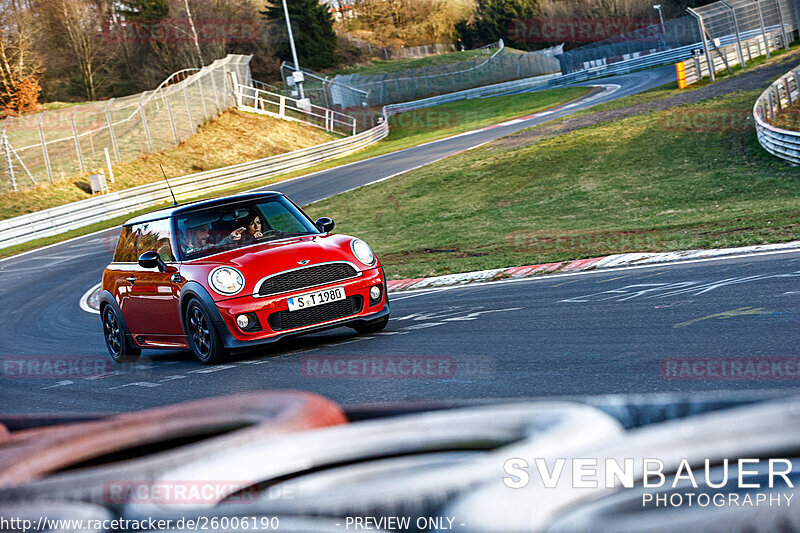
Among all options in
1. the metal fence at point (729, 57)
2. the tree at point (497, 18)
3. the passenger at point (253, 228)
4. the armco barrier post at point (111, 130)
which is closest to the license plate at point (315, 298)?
the passenger at point (253, 228)

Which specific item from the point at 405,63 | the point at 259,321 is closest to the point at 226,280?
the point at 259,321

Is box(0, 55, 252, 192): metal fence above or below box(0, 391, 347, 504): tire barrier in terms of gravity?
above

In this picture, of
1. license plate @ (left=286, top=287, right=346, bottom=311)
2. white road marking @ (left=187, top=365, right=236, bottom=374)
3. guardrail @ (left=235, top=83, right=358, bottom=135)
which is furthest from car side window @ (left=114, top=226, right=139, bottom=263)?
guardrail @ (left=235, top=83, right=358, bottom=135)

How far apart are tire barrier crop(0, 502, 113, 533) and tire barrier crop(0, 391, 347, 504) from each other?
36mm

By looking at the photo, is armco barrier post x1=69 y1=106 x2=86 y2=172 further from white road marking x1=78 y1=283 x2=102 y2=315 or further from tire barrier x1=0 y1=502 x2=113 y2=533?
tire barrier x1=0 y1=502 x2=113 y2=533

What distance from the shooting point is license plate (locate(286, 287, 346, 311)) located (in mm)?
8250

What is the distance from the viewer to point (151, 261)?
30.0 ft

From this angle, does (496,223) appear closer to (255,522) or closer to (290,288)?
(290,288)

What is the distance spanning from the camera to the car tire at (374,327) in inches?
353

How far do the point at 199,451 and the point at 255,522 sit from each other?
0.47 meters

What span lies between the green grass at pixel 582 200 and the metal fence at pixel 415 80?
2913 cm

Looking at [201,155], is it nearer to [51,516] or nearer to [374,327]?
[374,327]

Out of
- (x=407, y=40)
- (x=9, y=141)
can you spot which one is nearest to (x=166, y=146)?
(x=9, y=141)

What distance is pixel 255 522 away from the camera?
2.02 metres
